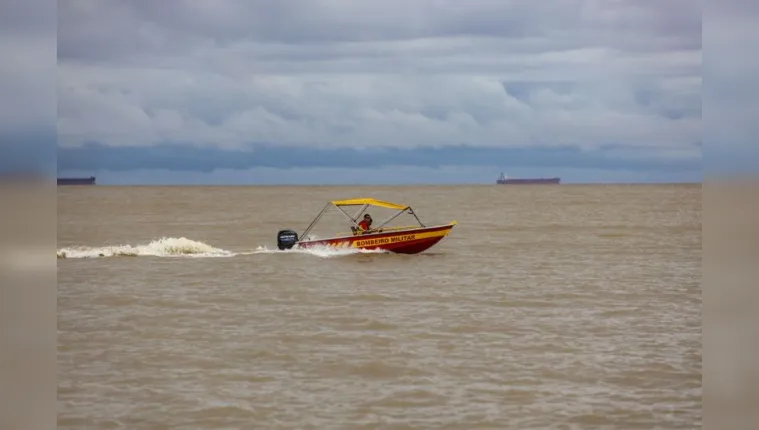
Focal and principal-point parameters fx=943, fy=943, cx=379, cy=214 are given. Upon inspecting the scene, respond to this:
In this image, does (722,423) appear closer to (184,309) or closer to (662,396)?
(662,396)

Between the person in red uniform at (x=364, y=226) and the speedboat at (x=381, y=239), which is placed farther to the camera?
the person in red uniform at (x=364, y=226)

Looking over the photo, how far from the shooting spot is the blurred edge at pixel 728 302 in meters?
3.83

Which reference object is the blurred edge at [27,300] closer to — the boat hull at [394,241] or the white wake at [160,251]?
the boat hull at [394,241]

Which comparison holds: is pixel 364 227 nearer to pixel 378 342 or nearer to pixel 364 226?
pixel 364 226

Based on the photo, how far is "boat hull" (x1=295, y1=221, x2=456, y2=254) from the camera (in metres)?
16.9

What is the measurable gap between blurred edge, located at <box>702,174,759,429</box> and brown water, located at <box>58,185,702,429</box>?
66.7 inches

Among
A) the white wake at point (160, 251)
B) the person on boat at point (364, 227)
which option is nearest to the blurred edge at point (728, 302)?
the person on boat at point (364, 227)

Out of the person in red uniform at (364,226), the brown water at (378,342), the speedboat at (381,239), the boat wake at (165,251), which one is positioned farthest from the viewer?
the boat wake at (165,251)

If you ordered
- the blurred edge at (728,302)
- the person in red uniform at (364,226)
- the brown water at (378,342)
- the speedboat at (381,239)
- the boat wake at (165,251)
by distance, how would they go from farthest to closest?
the boat wake at (165,251)
the person in red uniform at (364,226)
the speedboat at (381,239)
the brown water at (378,342)
the blurred edge at (728,302)

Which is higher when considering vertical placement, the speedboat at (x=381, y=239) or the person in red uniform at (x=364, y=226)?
the person in red uniform at (x=364, y=226)

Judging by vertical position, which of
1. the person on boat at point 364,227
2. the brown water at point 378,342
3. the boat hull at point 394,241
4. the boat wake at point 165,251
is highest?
the person on boat at point 364,227

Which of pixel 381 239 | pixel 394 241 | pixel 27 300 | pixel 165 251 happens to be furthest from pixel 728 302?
pixel 165 251

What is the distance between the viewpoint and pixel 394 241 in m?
17.1

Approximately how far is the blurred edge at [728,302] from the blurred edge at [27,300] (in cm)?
272
